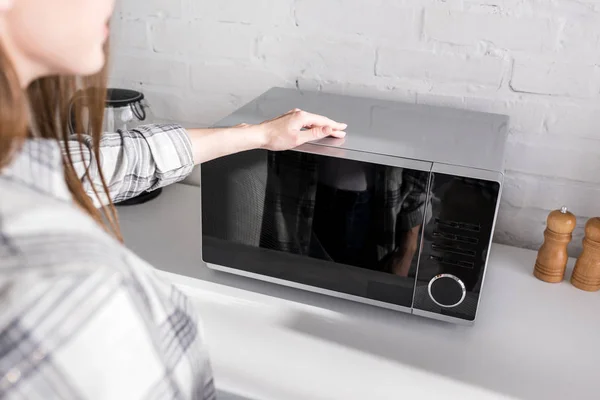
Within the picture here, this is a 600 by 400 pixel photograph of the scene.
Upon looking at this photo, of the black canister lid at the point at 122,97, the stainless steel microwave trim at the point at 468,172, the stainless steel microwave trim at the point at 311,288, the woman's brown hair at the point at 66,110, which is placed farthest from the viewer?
the black canister lid at the point at 122,97

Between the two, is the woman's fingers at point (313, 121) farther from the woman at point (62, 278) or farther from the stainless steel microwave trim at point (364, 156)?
the woman at point (62, 278)

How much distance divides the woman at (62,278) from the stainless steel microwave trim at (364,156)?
0.35 m

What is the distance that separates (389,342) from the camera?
2.83 feet

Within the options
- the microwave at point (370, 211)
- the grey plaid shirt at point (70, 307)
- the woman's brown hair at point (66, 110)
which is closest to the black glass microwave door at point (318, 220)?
the microwave at point (370, 211)

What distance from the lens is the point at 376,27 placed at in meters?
1.07

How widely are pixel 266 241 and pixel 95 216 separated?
13.8 inches

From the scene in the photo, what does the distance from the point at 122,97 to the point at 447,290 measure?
700 mm

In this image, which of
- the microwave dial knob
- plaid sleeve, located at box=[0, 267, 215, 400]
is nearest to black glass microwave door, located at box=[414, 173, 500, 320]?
the microwave dial knob

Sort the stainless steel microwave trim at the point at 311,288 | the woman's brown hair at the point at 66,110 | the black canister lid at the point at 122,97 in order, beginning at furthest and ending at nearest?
1. the black canister lid at the point at 122,97
2. the stainless steel microwave trim at the point at 311,288
3. the woman's brown hair at the point at 66,110

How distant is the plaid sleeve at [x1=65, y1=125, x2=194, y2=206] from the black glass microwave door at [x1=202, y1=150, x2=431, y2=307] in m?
0.08

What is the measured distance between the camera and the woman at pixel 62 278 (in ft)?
1.29

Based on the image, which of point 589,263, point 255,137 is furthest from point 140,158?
point 589,263

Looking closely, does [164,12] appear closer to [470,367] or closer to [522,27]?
[522,27]

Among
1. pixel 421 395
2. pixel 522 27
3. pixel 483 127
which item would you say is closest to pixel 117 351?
pixel 421 395
